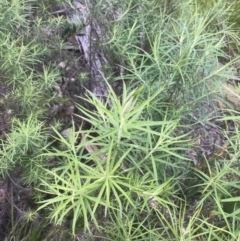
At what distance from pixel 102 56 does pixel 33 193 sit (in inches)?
27.3

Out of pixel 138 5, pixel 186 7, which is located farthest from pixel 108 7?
pixel 186 7

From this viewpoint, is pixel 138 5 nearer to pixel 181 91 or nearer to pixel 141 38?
pixel 141 38

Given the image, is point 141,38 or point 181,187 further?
point 141,38

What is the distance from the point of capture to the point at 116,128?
1279 mm

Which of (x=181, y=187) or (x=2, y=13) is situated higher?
(x=2, y=13)

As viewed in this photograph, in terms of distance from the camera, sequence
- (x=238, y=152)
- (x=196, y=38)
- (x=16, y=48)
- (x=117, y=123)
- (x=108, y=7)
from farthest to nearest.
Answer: (x=108, y=7)
(x=16, y=48)
(x=196, y=38)
(x=238, y=152)
(x=117, y=123)

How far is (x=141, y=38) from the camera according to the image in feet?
6.77

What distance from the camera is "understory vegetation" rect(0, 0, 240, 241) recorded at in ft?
4.50

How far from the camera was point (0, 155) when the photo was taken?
5.56 ft

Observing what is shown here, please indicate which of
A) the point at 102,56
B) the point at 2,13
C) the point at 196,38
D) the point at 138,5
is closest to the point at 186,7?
the point at 138,5

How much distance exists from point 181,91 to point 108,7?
57cm

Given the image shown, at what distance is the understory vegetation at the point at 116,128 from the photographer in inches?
54.0

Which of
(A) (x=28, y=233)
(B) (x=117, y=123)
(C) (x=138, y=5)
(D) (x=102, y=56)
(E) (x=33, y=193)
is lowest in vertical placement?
(A) (x=28, y=233)

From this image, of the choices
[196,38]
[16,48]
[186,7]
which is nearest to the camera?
[196,38]
